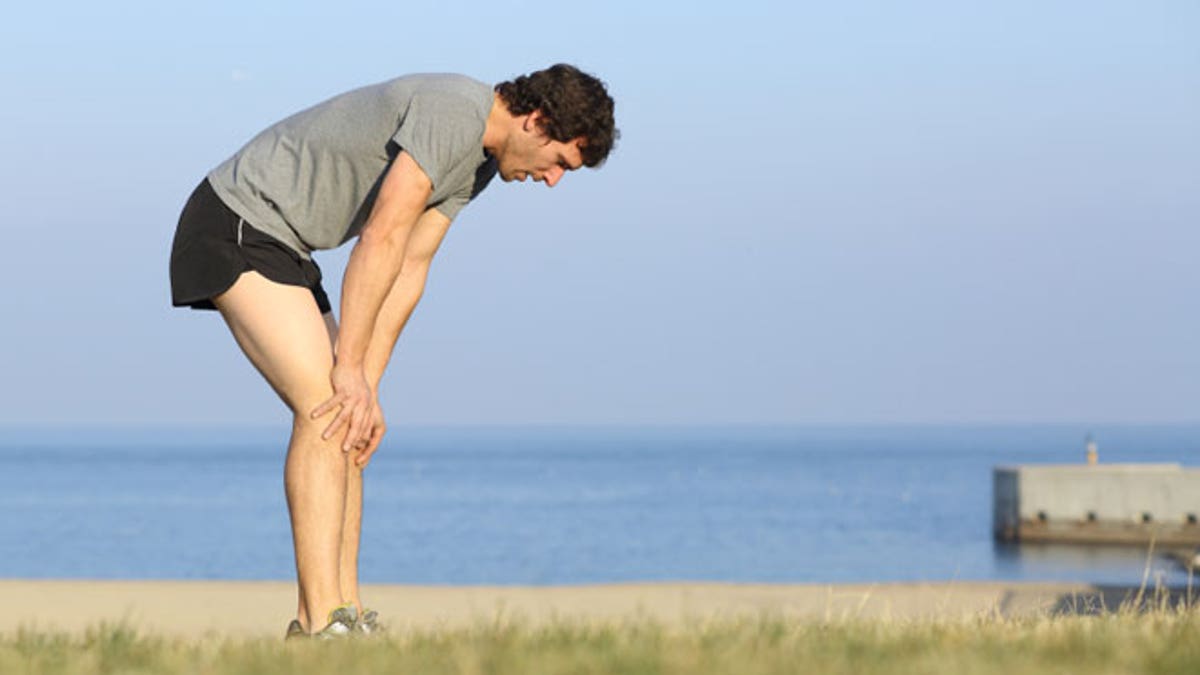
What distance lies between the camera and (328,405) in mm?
4680

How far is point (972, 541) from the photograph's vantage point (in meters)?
79.9

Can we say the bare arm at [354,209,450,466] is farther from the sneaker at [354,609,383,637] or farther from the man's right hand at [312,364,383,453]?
the sneaker at [354,609,383,637]

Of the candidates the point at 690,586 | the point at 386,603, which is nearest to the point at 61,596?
the point at 386,603

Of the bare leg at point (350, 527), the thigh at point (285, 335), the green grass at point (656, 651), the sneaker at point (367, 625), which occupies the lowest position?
the sneaker at point (367, 625)

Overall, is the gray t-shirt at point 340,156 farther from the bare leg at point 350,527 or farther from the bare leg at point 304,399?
the bare leg at point 350,527

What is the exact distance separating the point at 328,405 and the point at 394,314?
0.62 m

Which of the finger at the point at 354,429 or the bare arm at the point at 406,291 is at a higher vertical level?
the bare arm at the point at 406,291

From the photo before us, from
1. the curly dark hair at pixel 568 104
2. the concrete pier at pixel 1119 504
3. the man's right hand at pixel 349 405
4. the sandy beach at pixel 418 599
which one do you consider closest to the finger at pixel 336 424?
the man's right hand at pixel 349 405

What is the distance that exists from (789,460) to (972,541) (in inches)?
4717

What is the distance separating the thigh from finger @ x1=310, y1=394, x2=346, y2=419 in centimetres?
3

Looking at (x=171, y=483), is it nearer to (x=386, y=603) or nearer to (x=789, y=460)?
(x=789, y=460)

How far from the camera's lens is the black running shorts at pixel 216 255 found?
473 centimetres

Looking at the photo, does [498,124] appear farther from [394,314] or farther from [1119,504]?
[1119,504]

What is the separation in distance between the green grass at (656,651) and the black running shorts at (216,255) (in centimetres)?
95
